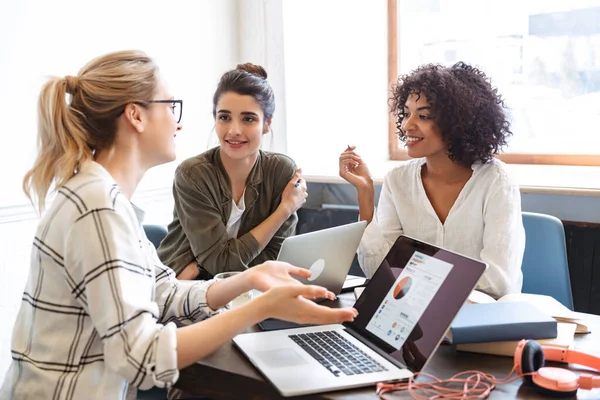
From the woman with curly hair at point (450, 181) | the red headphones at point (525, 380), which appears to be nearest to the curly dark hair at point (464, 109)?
the woman with curly hair at point (450, 181)

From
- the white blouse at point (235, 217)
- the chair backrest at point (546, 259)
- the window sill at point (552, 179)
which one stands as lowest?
the chair backrest at point (546, 259)

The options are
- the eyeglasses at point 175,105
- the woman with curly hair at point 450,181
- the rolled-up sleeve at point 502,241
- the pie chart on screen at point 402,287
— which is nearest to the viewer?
the pie chart on screen at point 402,287

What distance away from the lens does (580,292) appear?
219 cm

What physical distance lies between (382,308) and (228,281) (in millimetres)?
343

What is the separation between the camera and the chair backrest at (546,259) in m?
1.82

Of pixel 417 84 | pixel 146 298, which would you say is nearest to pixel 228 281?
pixel 146 298

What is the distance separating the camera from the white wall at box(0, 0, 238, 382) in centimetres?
221

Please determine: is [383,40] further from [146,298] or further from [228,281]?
[146,298]

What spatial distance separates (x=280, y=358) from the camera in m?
1.16

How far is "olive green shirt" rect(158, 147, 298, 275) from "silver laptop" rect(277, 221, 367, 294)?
1.48ft

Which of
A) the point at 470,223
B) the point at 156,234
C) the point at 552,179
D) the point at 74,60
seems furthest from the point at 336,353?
the point at 74,60

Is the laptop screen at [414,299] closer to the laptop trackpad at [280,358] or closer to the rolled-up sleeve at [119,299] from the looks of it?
the laptop trackpad at [280,358]

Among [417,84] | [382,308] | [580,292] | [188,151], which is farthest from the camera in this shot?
[188,151]

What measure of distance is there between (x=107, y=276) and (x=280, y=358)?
1.12 feet
